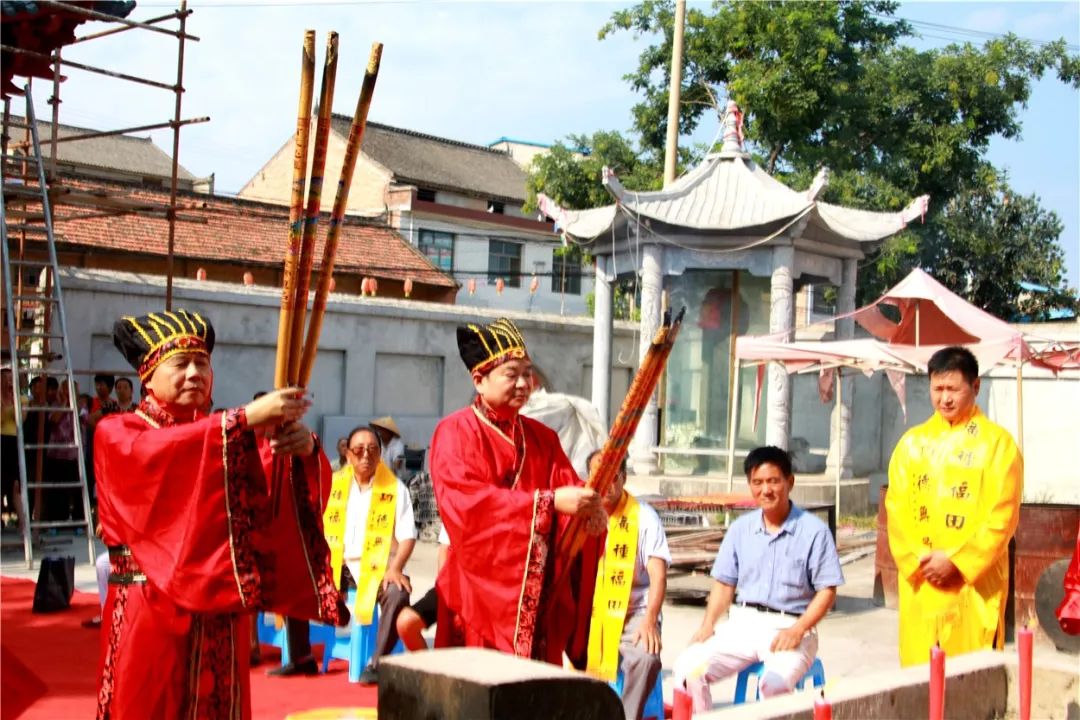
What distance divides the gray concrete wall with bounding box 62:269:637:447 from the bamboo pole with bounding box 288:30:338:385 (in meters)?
9.98

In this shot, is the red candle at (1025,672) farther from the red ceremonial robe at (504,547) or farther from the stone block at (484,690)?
the stone block at (484,690)

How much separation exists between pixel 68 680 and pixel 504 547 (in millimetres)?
3355

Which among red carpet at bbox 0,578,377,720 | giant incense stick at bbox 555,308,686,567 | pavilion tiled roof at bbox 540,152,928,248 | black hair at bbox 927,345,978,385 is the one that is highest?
pavilion tiled roof at bbox 540,152,928,248

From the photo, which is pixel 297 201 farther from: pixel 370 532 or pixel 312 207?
pixel 370 532

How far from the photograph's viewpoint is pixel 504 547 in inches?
148

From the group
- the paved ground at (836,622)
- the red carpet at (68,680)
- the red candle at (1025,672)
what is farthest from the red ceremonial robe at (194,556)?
the paved ground at (836,622)

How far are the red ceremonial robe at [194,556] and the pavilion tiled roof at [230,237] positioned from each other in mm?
14825

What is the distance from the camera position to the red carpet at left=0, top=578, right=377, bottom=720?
5.44m

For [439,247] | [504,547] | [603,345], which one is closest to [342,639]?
[504,547]

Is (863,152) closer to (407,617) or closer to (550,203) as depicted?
(550,203)

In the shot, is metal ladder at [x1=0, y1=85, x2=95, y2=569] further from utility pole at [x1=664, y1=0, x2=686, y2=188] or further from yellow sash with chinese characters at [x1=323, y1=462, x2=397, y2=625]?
utility pole at [x1=664, y1=0, x2=686, y2=188]

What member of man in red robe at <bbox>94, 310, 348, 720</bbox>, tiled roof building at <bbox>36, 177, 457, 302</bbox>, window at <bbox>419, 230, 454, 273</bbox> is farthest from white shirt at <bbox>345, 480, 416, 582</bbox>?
window at <bbox>419, 230, 454, 273</bbox>

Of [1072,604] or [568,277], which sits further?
[568,277]

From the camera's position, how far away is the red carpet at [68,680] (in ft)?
17.9
